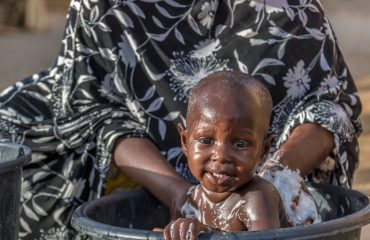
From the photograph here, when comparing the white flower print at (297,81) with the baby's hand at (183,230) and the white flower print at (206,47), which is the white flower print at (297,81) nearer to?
the white flower print at (206,47)

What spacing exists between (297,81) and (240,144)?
36.3 inches

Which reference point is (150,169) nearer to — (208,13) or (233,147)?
(208,13)

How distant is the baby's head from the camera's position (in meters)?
2.72

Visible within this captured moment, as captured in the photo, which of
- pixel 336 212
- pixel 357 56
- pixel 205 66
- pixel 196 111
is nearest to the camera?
pixel 196 111

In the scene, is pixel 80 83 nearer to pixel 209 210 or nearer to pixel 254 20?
pixel 254 20

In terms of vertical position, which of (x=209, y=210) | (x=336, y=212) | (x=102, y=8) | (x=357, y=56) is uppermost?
(x=102, y=8)

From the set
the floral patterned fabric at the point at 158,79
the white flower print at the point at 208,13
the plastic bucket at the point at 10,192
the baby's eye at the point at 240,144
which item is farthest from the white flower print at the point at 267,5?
the baby's eye at the point at 240,144

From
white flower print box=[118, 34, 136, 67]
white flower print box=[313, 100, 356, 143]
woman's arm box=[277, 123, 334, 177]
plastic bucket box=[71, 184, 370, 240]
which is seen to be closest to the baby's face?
plastic bucket box=[71, 184, 370, 240]

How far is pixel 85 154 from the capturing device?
3.72 m

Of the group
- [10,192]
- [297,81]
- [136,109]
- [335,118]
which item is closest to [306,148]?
[335,118]

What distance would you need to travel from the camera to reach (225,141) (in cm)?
272

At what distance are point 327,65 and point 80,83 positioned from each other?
80cm

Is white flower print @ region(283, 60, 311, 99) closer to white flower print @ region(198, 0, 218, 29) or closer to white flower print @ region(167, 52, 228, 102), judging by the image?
white flower print @ region(167, 52, 228, 102)

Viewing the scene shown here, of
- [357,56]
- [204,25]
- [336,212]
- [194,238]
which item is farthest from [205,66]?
[357,56]
